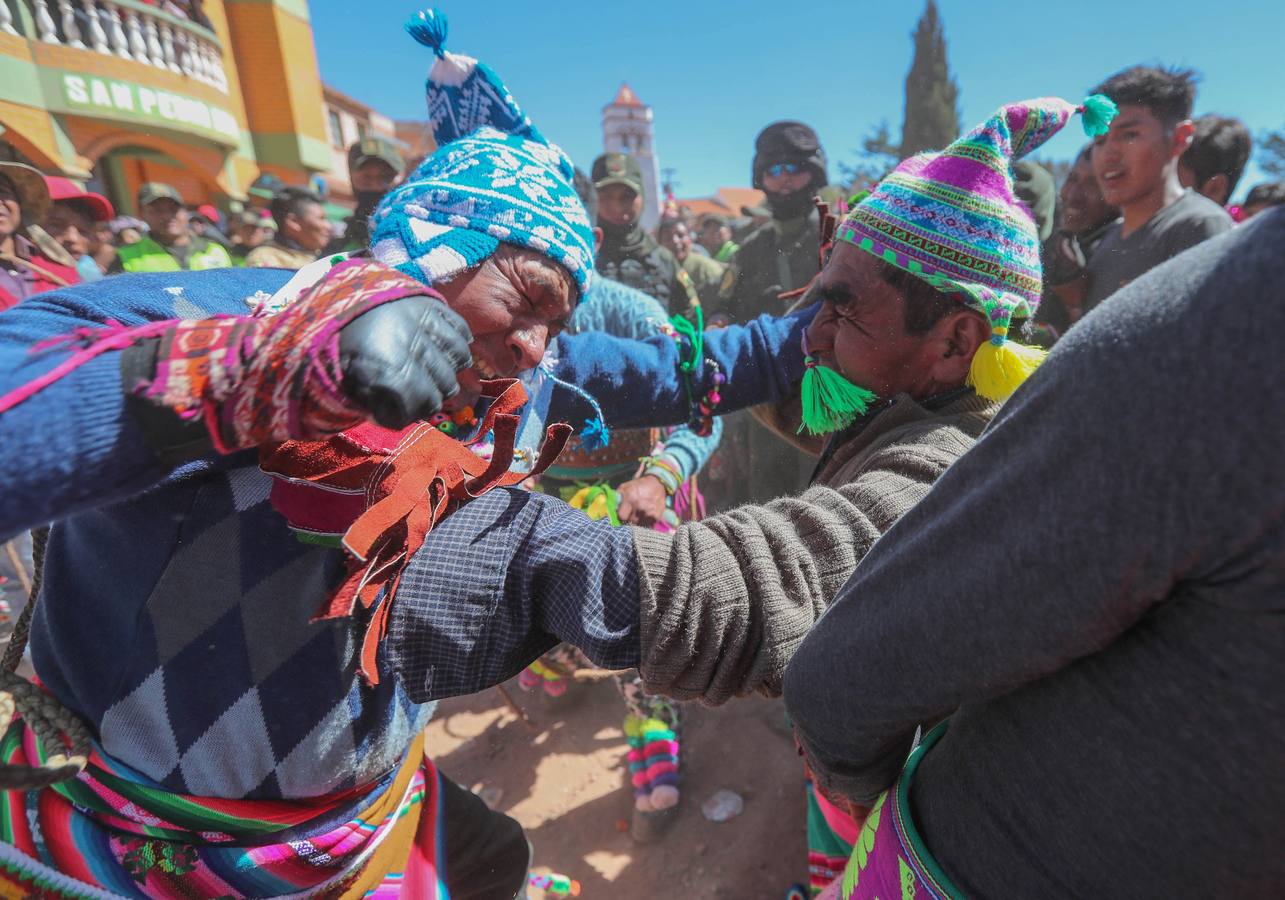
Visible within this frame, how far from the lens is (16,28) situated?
9500mm

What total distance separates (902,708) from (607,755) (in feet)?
9.20

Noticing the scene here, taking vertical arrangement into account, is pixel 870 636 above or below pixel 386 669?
above

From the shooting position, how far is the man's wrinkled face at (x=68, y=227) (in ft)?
17.1

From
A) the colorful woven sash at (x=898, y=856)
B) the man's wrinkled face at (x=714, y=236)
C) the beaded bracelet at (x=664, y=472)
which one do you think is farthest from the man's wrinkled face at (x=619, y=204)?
the man's wrinkled face at (x=714, y=236)

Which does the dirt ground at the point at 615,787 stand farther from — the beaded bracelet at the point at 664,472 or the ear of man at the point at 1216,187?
the ear of man at the point at 1216,187

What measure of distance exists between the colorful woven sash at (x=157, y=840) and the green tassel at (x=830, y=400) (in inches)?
48.4

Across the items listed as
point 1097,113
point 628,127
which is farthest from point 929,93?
point 1097,113

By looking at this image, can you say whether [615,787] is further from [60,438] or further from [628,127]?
[628,127]

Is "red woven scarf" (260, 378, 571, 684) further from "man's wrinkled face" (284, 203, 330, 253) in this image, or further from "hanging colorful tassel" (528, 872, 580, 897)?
"man's wrinkled face" (284, 203, 330, 253)

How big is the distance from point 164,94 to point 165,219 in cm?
800

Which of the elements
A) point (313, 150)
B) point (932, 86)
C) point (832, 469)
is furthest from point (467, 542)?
point (932, 86)

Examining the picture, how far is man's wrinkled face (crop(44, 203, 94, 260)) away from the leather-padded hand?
20.9ft

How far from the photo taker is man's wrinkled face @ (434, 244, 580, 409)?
4.11ft

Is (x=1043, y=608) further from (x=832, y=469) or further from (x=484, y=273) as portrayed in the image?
(x=484, y=273)
